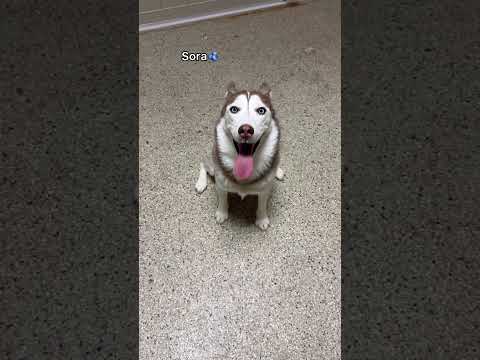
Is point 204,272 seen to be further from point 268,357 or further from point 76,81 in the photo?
point 76,81

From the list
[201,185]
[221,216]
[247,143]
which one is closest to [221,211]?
[221,216]

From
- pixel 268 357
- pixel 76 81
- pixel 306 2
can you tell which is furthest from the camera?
pixel 306 2

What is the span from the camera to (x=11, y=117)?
1.39 meters

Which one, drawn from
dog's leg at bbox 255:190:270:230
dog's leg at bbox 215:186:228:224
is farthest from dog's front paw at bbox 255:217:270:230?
dog's leg at bbox 215:186:228:224

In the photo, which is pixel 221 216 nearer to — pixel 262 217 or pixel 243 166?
pixel 262 217

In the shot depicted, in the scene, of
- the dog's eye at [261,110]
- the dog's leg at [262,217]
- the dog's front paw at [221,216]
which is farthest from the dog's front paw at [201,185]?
the dog's eye at [261,110]

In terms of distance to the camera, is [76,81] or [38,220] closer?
[38,220]

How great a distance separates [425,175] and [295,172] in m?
0.47

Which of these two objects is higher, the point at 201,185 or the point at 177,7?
the point at 177,7

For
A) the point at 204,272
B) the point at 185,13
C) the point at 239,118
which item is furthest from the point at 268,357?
the point at 185,13

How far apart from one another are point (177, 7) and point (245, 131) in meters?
1.05

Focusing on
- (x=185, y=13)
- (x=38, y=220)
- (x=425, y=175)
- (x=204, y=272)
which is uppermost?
(x=185, y=13)

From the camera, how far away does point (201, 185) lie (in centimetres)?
129

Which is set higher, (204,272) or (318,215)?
(318,215)
